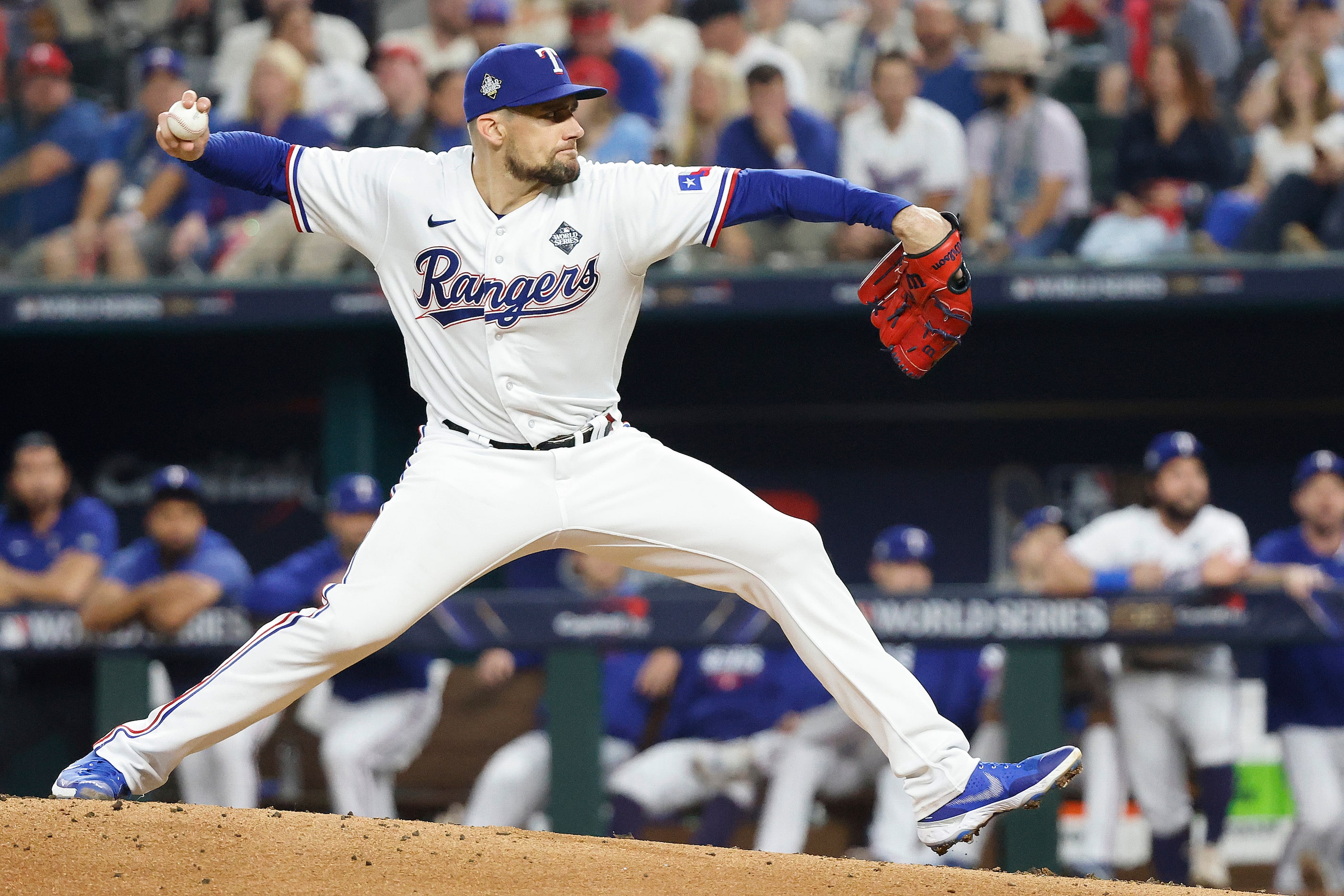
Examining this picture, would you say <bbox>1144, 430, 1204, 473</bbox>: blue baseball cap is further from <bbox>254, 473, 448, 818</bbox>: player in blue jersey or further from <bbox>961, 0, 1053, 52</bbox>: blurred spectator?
<bbox>254, 473, 448, 818</bbox>: player in blue jersey

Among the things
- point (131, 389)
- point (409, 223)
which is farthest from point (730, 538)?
point (131, 389)

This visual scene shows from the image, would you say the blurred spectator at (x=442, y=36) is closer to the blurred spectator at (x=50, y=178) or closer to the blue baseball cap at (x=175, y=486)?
the blurred spectator at (x=50, y=178)

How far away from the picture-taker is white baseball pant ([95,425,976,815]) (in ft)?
10.4

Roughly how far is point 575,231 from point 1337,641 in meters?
3.09

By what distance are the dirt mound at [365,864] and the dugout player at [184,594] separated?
69.1 inches

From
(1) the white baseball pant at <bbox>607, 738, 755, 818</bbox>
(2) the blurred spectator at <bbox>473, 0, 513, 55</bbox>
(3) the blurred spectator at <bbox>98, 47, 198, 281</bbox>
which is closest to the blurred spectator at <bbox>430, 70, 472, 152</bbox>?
(2) the blurred spectator at <bbox>473, 0, 513, 55</bbox>

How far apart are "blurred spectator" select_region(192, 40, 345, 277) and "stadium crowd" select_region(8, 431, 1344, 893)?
68.8 inches

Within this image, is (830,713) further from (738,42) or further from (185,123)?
(738,42)

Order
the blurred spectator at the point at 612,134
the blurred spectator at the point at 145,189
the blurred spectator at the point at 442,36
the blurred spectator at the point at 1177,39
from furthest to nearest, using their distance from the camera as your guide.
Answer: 1. the blurred spectator at the point at 442,36
2. the blurred spectator at the point at 145,189
3. the blurred spectator at the point at 1177,39
4. the blurred spectator at the point at 612,134

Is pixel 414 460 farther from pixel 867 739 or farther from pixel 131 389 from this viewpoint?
pixel 131 389

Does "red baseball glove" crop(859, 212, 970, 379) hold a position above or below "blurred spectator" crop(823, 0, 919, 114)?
below

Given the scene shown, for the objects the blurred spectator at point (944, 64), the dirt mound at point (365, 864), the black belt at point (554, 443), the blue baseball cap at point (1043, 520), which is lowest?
the dirt mound at point (365, 864)

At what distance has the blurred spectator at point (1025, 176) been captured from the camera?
672 centimetres

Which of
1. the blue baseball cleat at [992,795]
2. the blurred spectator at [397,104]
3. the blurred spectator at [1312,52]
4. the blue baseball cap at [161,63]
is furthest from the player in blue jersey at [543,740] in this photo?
the blue baseball cap at [161,63]
